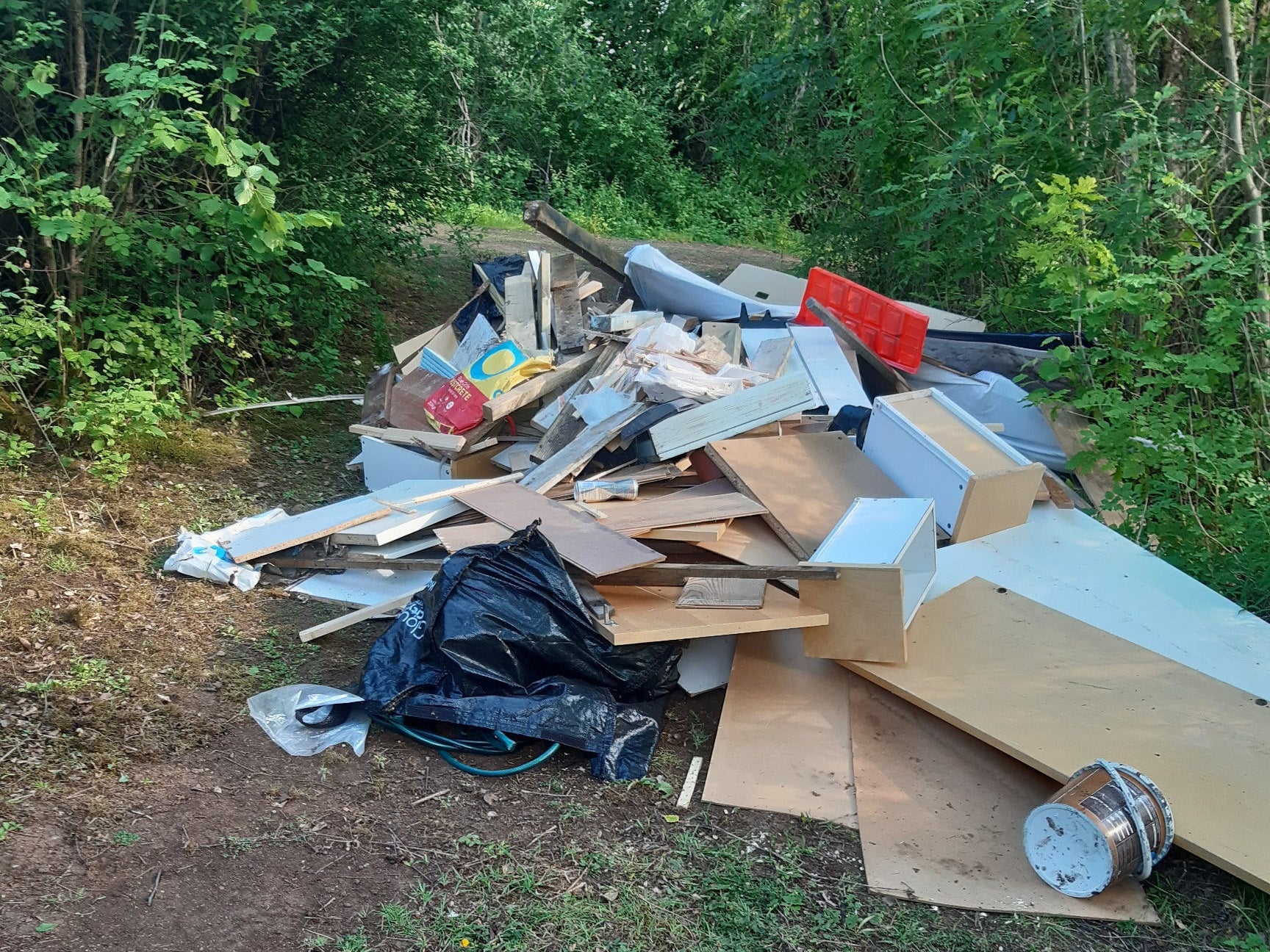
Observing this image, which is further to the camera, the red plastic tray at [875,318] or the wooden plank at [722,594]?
the red plastic tray at [875,318]

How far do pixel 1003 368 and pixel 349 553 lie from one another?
14.0 feet

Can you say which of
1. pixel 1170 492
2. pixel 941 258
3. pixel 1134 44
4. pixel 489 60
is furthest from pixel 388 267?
pixel 1170 492

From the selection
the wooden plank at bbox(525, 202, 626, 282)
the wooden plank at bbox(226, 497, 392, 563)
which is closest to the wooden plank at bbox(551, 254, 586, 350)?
the wooden plank at bbox(525, 202, 626, 282)

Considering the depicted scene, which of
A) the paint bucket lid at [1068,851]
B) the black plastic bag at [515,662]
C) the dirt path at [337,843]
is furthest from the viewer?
the black plastic bag at [515,662]

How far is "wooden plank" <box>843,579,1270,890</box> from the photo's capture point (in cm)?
291

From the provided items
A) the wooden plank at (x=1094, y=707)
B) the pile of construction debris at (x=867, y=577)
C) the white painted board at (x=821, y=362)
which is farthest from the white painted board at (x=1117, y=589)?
the white painted board at (x=821, y=362)

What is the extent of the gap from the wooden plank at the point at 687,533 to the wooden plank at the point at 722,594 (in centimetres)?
29

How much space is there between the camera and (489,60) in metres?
9.59

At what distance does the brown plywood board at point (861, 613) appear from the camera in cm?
344

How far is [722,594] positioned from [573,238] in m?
4.33

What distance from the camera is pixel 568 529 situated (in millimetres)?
4035

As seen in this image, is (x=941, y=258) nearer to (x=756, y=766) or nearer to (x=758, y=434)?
(x=758, y=434)

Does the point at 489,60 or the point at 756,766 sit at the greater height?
the point at 489,60

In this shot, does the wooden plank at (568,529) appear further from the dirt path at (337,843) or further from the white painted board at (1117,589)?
the white painted board at (1117,589)
